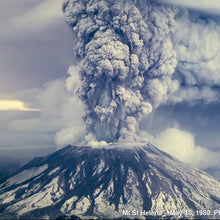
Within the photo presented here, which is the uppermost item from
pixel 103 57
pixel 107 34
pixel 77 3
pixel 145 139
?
pixel 77 3

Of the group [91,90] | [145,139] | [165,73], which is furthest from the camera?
[145,139]

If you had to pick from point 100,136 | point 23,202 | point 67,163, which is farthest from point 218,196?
point 23,202

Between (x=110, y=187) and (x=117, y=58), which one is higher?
(x=117, y=58)

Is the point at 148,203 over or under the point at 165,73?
under

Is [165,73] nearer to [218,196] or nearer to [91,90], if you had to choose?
[91,90]

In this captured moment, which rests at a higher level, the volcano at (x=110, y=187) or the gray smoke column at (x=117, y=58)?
the gray smoke column at (x=117, y=58)

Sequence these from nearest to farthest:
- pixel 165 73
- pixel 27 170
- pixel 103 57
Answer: pixel 103 57
pixel 165 73
pixel 27 170

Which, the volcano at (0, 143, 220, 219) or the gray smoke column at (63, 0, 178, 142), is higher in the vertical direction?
the gray smoke column at (63, 0, 178, 142)

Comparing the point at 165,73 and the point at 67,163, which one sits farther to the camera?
the point at 67,163
